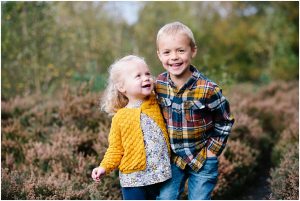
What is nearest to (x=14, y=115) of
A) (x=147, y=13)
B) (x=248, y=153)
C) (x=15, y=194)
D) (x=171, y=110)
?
(x=15, y=194)

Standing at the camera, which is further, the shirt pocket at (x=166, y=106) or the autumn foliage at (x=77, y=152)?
the autumn foliage at (x=77, y=152)

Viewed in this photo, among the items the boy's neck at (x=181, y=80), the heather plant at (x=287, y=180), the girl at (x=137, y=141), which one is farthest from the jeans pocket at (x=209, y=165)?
the heather plant at (x=287, y=180)

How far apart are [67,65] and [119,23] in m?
5.73

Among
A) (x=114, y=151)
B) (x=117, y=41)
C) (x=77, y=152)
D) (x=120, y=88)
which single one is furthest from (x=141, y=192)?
(x=117, y=41)

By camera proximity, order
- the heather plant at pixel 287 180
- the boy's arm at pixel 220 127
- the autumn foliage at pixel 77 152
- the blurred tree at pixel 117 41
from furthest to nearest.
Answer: the blurred tree at pixel 117 41
the autumn foliage at pixel 77 152
the heather plant at pixel 287 180
the boy's arm at pixel 220 127

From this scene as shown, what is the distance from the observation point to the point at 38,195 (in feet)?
12.1

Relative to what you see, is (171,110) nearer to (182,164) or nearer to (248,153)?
(182,164)

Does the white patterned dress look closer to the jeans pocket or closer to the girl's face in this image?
the girl's face

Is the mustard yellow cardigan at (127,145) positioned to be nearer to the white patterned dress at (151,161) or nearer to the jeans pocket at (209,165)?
the white patterned dress at (151,161)

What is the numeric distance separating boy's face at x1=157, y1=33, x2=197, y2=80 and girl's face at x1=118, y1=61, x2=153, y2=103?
16cm

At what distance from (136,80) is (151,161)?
55cm

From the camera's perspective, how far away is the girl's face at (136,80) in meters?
2.96

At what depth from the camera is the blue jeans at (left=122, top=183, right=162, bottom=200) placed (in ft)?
9.81

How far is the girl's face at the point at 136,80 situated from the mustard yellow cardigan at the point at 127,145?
0.38ft
